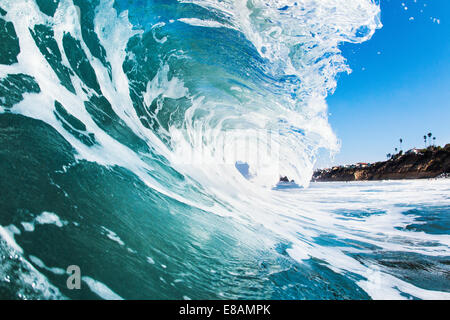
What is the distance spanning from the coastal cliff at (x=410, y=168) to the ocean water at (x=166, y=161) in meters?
57.1

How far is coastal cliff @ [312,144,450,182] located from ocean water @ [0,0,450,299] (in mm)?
57148

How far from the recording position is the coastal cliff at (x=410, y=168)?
5172cm

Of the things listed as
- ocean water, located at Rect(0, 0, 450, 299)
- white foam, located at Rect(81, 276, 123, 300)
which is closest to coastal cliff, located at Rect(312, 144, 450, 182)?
ocean water, located at Rect(0, 0, 450, 299)

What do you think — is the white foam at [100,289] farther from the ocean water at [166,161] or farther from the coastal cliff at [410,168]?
the coastal cliff at [410,168]

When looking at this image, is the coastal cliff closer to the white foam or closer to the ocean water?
the ocean water

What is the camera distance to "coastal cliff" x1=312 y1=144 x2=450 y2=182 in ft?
170

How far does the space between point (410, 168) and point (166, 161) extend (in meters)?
69.7

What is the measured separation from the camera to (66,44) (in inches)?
203

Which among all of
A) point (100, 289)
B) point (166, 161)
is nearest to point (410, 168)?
point (166, 161)

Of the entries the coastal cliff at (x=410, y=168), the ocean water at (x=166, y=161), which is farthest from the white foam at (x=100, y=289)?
the coastal cliff at (x=410, y=168)

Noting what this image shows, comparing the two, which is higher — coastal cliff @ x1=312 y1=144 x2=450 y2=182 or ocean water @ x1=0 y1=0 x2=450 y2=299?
coastal cliff @ x1=312 y1=144 x2=450 y2=182

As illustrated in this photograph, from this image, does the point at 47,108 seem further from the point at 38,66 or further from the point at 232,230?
the point at 232,230

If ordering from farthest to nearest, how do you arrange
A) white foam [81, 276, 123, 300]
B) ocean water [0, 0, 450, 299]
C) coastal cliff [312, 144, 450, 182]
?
coastal cliff [312, 144, 450, 182]
ocean water [0, 0, 450, 299]
white foam [81, 276, 123, 300]

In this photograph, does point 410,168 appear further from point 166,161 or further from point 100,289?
point 100,289
